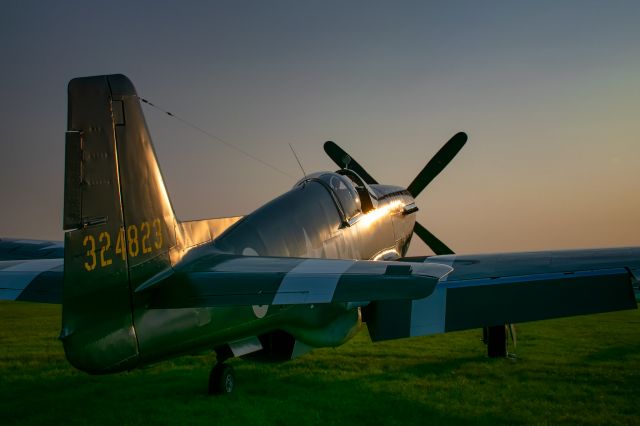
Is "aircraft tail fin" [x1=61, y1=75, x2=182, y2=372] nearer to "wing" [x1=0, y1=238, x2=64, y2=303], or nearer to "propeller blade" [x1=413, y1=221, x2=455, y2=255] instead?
"wing" [x1=0, y1=238, x2=64, y2=303]

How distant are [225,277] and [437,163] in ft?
38.2

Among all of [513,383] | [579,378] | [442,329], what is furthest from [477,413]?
[579,378]

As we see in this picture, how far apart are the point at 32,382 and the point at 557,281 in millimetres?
8396

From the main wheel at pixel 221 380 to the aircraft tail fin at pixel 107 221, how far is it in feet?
10.4

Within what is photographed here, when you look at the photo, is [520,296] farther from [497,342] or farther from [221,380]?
[221,380]

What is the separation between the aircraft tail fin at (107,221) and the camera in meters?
4.64

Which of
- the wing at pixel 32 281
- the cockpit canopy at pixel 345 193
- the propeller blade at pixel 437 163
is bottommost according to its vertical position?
the wing at pixel 32 281

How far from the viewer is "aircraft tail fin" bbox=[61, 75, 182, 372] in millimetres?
4645

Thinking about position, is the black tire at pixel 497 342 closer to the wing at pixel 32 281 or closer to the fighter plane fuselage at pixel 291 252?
the fighter plane fuselage at pixel 291 252

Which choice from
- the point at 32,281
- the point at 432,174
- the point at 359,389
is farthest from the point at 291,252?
the point at 432,174

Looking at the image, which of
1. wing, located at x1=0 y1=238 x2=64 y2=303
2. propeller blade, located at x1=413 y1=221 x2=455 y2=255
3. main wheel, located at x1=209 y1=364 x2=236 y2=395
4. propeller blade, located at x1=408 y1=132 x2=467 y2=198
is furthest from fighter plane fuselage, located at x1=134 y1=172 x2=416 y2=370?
propeller blade, located at x1=408 y1=132 x2=467 y2=198

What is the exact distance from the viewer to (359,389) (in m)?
8.22

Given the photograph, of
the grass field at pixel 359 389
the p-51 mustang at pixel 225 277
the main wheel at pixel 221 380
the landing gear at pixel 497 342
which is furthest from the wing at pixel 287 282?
the landing gear at pixel 497 342

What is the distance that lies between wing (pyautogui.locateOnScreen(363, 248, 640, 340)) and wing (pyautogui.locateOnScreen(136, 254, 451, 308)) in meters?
2.57
